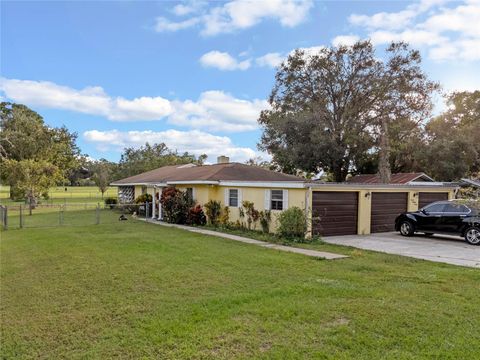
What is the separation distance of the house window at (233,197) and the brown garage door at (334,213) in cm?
430

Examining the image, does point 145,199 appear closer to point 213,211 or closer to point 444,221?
point 213,211

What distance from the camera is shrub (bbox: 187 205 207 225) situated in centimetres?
1847

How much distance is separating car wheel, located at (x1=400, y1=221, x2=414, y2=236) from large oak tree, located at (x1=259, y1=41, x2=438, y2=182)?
1223cm

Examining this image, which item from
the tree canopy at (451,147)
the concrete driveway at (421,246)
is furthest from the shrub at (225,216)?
the tree canopy at (451,147)

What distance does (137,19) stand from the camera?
1450cm

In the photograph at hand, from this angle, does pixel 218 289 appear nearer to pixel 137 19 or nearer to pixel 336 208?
pixel 336 208

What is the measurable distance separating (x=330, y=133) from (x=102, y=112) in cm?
1773

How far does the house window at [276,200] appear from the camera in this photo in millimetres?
14930

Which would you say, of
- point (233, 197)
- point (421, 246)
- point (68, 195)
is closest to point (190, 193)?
point (233, 197)

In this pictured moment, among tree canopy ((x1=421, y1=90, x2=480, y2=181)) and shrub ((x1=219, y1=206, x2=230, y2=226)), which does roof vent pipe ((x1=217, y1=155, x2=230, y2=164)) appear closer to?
shrub ((x1=219, y1=206, x2=230, y2=226))

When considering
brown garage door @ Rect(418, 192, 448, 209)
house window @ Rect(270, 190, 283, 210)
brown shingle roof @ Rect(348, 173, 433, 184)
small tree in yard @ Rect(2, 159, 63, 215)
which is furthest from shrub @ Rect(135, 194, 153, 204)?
brown shingle roof @ Rect(348, 173, 433, 184)

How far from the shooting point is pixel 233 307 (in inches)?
221

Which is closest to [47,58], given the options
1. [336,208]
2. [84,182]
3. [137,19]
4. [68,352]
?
[137,19]

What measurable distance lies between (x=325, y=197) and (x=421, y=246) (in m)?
3.71
